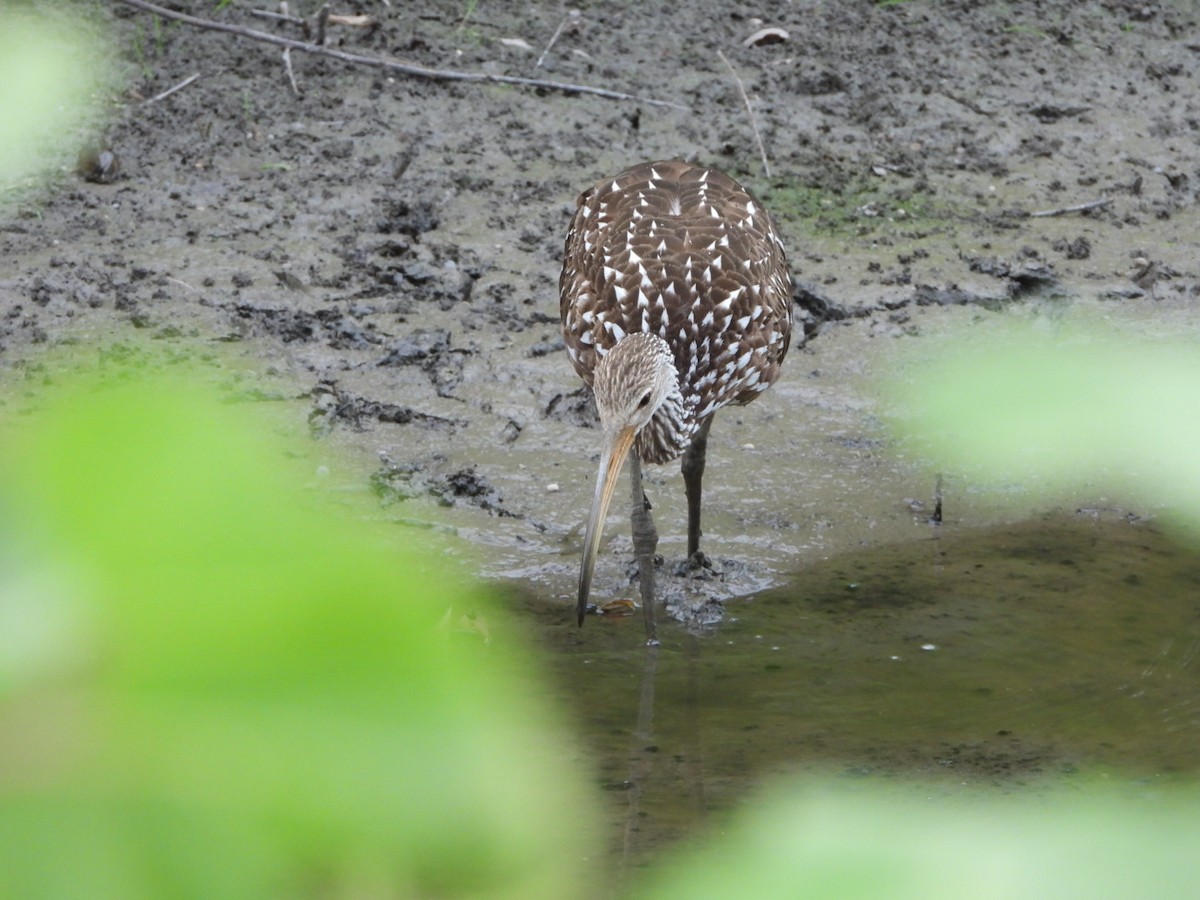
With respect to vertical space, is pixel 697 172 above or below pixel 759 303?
above

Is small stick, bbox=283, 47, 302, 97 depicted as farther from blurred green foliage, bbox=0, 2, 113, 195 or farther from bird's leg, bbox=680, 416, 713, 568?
blurred green foliage, bbox=0, 2, 113, 195

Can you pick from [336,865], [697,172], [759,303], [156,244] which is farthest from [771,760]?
[156,244]

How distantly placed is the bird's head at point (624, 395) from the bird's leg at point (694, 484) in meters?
0.64

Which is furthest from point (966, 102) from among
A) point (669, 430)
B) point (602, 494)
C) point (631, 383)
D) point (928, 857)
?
point (928, 857)

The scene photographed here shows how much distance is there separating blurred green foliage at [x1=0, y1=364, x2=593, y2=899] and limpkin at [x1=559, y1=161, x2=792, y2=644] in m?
3.64

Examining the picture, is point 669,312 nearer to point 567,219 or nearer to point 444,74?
point 567,219

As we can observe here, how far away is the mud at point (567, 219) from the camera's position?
220 inches

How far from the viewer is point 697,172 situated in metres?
5.09

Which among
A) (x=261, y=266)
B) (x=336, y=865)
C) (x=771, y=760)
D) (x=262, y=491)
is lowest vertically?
(x=771, y=760)

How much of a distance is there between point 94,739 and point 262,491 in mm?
108

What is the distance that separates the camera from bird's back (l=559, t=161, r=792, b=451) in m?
4.51

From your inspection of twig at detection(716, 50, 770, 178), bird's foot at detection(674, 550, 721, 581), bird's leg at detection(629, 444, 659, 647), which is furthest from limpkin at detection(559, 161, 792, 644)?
twig at detection(716, 50, 770, 178)

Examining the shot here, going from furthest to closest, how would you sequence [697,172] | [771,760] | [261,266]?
[261,266] < [697,172] < [771,760]

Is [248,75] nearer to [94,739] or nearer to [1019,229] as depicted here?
[1019,229]
